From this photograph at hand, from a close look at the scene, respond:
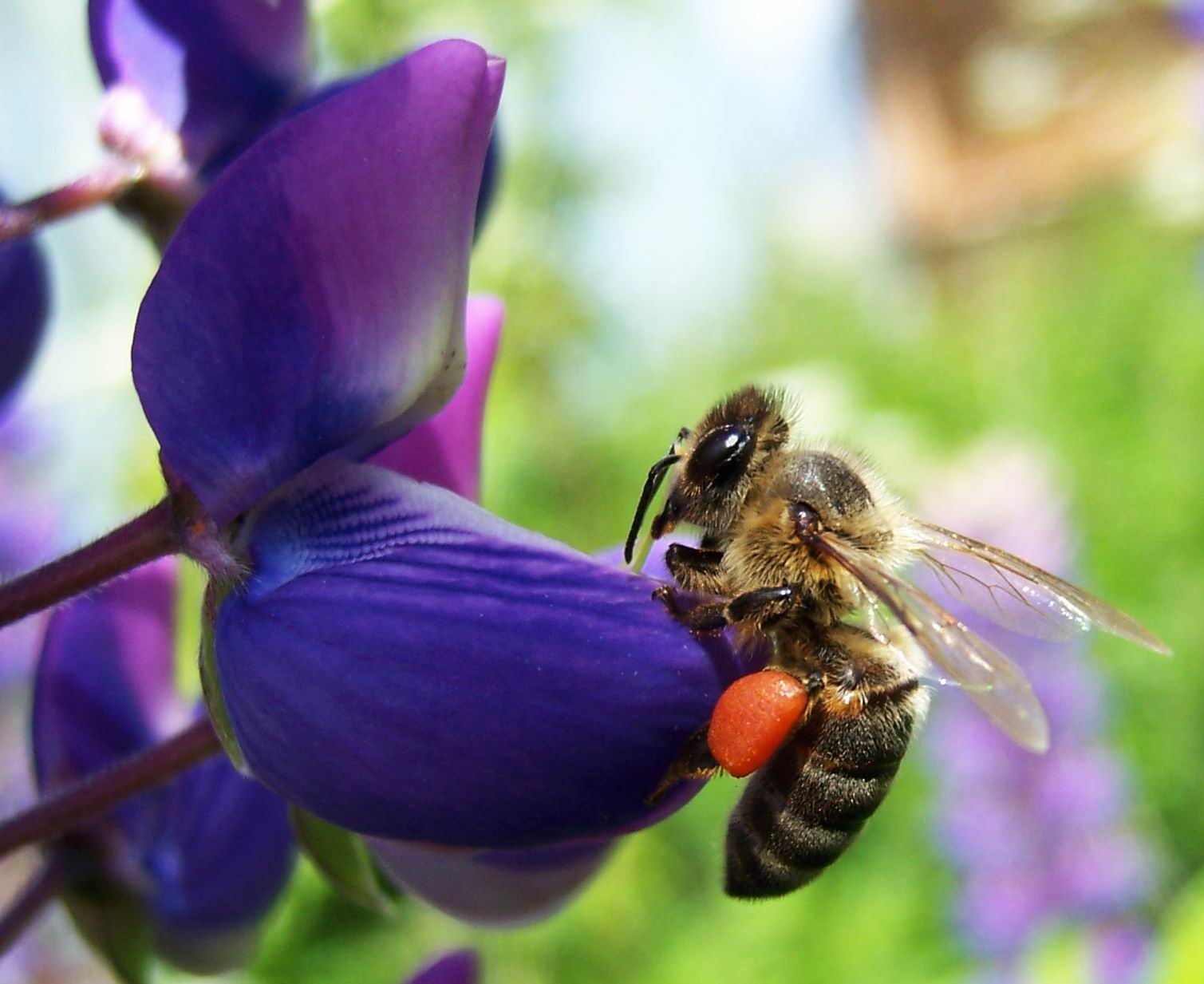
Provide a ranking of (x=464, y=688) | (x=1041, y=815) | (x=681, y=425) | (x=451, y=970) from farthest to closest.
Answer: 1. (x=681, y=425)
2. (x=1041, y=815)
3. (x=451, y=970)
4. (x=464, y=688)

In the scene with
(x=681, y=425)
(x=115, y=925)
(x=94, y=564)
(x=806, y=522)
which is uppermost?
(x=94, y=564)

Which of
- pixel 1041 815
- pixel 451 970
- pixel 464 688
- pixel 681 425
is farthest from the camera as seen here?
pixel 681 425

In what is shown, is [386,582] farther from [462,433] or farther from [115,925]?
[115,925]

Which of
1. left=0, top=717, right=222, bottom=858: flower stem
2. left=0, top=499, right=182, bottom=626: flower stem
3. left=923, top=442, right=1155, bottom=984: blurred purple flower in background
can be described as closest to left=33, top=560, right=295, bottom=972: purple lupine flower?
left=0, top=717, right=222, bottom=858: flower stem

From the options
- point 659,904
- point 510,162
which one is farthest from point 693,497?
point 510,162

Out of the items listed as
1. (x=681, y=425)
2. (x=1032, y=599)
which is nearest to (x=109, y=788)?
(x=1032, y=599)

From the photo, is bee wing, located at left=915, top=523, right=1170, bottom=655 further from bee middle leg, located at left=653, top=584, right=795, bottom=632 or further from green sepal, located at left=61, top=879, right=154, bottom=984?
green sepal, located at left=61, top=879, right=154, bottom=984
